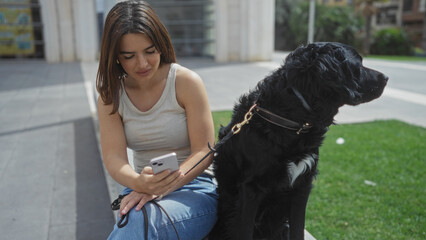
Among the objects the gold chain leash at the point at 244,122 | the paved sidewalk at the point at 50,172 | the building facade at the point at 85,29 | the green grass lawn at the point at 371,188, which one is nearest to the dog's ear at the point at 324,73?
the gold chain leash at the point at 244,122

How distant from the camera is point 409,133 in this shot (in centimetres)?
536

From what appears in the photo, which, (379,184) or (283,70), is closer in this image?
(283,70)

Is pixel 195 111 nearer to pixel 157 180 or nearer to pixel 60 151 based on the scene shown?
pixel 157 180

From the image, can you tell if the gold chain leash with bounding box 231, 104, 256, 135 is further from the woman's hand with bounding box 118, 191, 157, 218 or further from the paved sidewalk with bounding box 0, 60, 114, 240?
the paved sidewalk with bounding box 0, 60, 114, 240

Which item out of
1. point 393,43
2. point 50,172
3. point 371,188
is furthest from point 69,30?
point 393,43

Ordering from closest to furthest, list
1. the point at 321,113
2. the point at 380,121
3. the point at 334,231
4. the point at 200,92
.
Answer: the point at 321,113, the point at 200,92, the point at 334,231, the point at 380,121

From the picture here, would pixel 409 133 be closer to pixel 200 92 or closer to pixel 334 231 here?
pixel 334 231

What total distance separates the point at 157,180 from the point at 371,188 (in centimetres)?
268

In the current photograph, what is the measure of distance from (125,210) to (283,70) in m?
1.02

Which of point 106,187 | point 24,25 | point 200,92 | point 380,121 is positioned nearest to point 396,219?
point 200,92

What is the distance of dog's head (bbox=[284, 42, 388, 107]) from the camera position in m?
1.61

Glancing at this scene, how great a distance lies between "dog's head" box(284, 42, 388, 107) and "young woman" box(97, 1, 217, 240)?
607 mm

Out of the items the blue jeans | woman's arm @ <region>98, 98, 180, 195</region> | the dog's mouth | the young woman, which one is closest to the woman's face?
the young woman

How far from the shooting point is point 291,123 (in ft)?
5.41
